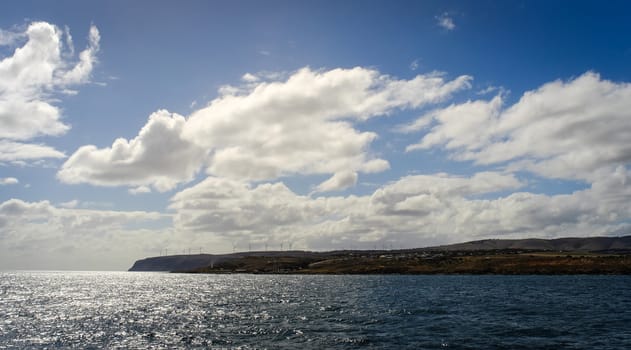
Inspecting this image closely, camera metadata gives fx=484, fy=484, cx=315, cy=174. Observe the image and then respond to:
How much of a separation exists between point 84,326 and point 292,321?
34325mm

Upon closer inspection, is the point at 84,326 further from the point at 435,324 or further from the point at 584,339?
the point at 584,339

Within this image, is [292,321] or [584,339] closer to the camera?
[584,339]

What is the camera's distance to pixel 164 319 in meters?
88.0

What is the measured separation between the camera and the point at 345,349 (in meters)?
54.3

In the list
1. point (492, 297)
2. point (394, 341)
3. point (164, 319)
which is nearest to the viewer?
point (394, 341)

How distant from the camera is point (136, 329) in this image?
75062 mm

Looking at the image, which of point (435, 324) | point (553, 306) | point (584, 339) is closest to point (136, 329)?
point (435, 324)

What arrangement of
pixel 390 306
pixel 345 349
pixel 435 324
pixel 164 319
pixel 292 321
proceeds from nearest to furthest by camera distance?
pixel 345 349
pixel 435 324
pixel 292 321
pixel 164 319
pixel 390 306

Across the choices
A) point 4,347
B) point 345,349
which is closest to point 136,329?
point 4,347

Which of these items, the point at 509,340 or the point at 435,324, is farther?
the point at 435,324

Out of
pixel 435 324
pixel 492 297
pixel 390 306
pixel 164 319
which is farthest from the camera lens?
pixel 492 297

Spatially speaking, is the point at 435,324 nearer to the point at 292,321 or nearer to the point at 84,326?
the point at 292,321

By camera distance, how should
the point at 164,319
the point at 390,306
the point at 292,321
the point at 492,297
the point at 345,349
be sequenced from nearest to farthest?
the point at 345,349 → the point at 292,321 → the point at 164,319 → the point at 390,306 → the point at 492,297

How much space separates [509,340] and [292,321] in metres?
34.5
